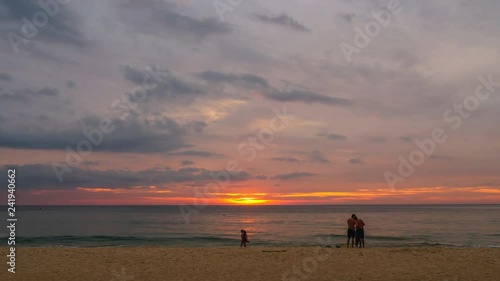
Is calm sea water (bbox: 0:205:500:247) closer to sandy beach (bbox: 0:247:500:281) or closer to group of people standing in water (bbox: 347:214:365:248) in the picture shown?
group of people standing in water (bbox: 347:214:365:248)

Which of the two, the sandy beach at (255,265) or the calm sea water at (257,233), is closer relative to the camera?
the sandy beach at (255,265)

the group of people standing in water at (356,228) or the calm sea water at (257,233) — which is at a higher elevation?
the group of people standing in water at (356,228)

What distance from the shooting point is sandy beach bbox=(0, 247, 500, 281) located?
16.1m

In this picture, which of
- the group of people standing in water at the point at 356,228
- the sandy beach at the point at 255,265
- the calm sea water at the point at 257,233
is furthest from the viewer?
the calm sea water at the point at 257,233

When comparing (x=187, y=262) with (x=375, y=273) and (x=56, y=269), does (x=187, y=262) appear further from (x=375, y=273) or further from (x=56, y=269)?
(x=375, y=273)

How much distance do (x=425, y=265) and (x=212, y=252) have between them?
11156 millimetres

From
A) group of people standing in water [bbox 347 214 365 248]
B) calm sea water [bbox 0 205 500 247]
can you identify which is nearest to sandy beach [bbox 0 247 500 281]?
group of people standing in water [bbox 347 214 365 248]

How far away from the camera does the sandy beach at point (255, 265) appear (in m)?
16.1

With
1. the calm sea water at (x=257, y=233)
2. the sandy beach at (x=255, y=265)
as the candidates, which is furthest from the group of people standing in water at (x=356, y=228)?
the calm sea water at (x=257, y=233)

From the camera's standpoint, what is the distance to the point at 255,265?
19.0 metres

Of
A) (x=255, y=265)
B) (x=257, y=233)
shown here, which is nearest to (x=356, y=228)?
(x=255, y=265)

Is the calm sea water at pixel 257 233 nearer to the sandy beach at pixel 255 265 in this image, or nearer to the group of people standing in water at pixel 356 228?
the group of people standing in water at pixel 356 228

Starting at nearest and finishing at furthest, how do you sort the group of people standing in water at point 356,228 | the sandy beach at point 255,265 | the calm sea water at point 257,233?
the sandy beach at point 255,265
the group of people standing in water at point 356,228
the calm sea water at point 257,233

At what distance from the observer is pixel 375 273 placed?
653 inches
